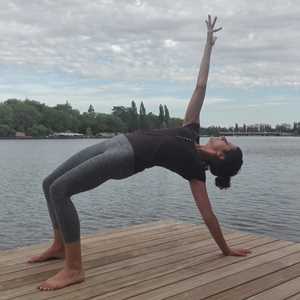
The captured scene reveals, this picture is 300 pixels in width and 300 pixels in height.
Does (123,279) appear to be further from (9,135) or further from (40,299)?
(9,135)

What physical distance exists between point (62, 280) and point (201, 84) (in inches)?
92.1

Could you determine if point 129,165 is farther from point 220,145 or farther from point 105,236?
point 105,236

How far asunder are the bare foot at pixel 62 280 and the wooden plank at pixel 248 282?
2.82ft

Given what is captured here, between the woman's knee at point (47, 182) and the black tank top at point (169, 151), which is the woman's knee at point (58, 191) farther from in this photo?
the black tank top at point (169, 151)

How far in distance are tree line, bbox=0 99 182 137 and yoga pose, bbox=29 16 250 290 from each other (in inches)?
5340

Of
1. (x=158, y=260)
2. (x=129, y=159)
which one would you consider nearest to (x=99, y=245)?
(x=158, y=260)

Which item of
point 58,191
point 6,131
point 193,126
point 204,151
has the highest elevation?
point 193,126

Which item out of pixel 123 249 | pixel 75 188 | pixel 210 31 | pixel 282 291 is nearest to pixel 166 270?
pixel 123 249

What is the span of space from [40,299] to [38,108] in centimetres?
15550

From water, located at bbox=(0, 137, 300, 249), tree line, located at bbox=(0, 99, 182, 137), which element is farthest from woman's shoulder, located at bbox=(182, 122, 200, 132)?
tree line, located at bbox=(0, 99, 182, 137)

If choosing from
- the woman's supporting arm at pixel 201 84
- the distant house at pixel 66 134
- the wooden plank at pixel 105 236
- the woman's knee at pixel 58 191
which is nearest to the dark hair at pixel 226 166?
the woman's supporting arm at pixel 201 84

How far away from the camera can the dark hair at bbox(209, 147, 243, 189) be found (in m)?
4.79

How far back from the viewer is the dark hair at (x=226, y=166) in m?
4.79

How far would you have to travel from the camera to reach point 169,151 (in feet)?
15.1
